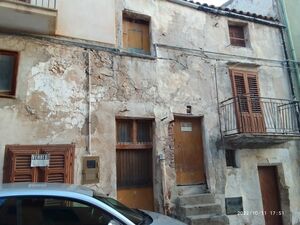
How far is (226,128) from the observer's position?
8242 millimetres

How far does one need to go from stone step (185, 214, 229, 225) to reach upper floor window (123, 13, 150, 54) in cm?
450

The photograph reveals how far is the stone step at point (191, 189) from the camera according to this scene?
749 cm

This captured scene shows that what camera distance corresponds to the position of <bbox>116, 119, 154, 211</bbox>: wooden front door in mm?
7012

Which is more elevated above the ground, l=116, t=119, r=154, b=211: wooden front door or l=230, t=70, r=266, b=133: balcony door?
l=230, t=70, r=266, b=133: balcony door

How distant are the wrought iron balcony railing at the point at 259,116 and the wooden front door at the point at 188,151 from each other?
2.81 feet

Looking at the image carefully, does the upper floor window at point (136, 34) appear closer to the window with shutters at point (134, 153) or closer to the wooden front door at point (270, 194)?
the window with shutters at point (134, 153)

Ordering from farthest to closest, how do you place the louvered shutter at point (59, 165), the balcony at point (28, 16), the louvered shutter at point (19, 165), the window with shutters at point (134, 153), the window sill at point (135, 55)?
the window sill at point (135, 55) → the window with shutters at point (134, 153) → the louvered shutter at point (59, 165) → the balcony at point (28, 16) → the louvered shutter at point (19, 165)

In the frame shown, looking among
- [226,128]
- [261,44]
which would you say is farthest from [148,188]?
[261,44]

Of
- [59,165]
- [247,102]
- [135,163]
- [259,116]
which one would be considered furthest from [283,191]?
[59,165]

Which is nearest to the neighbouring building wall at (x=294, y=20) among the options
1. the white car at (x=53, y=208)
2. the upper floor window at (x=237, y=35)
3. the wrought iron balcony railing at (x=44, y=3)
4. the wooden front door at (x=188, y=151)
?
the upper floor window at (x=237, y=35)

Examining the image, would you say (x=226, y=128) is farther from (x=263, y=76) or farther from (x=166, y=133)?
(x=263, y=76)

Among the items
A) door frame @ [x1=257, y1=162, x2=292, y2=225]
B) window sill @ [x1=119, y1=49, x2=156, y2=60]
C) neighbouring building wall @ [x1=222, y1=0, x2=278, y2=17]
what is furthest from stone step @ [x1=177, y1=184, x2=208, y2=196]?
neighbouring building wall @ [x1=222, y1=0, x2=278, y2=17]

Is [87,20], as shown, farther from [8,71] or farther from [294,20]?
[294,20]

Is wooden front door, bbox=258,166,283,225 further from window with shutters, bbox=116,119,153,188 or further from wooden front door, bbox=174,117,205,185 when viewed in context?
window with shutters, bbox=116,119,153,188
